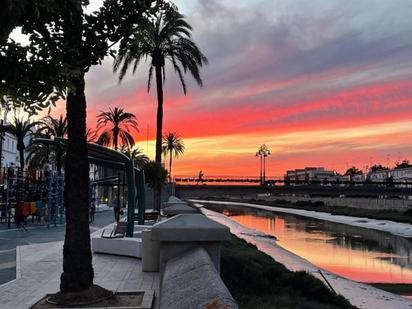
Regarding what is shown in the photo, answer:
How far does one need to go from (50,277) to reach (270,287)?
457 cm

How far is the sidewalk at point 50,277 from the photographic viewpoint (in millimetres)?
9312

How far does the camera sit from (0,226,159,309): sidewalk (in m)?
9.31

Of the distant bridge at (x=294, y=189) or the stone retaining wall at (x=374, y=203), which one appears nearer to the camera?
the distant bridge at (x=294, y=189)

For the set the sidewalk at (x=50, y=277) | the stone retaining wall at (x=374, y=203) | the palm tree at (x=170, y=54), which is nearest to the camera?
the sidewalk at (x=50, y=277)

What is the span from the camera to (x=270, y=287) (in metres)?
11.1

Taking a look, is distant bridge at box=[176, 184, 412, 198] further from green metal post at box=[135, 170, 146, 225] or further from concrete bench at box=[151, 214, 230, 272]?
concrete bench at box=[151, 214, 230, 272]

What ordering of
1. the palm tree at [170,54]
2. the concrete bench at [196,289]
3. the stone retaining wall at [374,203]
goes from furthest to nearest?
the stone retaining wall at [374,203] → the palm tree at [170,54] → the concrete bench at [196,289]

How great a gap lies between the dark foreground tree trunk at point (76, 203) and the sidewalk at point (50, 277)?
103 centimetres

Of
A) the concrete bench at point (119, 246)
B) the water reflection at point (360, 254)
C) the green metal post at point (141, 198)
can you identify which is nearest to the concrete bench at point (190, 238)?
the concrete bench at point (119, 246)

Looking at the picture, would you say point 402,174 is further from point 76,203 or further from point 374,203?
point 76,203

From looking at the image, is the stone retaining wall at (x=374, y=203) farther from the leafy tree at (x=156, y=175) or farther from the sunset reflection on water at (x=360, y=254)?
the leafy tree at (x=156, y=175)

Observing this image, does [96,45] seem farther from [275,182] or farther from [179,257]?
[275,182]

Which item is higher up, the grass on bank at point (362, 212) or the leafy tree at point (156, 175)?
the leafy tree at point (156, 175)

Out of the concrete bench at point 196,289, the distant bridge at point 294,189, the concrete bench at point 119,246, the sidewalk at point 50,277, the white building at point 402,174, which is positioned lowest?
the sidewalk at point 50,277
